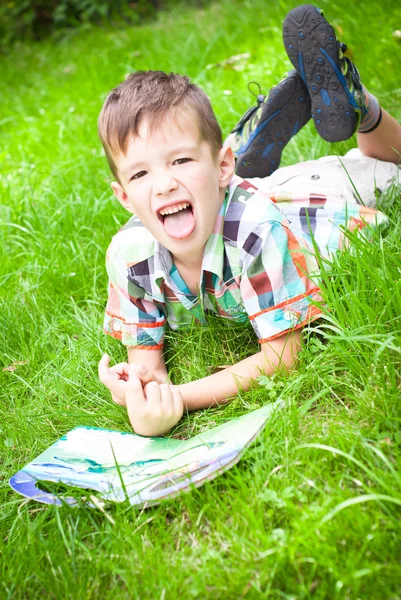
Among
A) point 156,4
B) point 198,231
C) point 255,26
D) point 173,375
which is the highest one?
point 156,4

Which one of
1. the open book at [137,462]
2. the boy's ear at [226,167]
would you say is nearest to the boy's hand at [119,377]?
the open book at [137,462]

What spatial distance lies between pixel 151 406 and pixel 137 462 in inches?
6.2

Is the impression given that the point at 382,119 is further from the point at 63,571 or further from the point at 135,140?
the point at 63,571

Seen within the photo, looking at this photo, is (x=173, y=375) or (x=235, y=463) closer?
(x=235, y=463)

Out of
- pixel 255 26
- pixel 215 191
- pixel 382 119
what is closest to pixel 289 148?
pixel 382 119

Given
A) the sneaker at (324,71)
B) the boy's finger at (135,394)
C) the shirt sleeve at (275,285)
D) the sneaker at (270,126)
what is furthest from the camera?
the sneaker at (270,126)

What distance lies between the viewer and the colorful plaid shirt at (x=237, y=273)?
5.93 ft

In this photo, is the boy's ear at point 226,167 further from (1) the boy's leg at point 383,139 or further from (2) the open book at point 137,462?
(1) the boy's leg at point 383,139

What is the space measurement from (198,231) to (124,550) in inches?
33.8

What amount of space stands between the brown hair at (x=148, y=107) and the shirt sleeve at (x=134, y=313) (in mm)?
323

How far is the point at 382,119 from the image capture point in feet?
8.14

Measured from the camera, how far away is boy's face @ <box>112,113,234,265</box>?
172 centimetres

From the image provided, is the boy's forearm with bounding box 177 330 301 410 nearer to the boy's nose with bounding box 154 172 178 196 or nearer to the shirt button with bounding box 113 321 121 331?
the shirt button with bounding box 113 321 121 331

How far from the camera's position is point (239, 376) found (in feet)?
5.90
